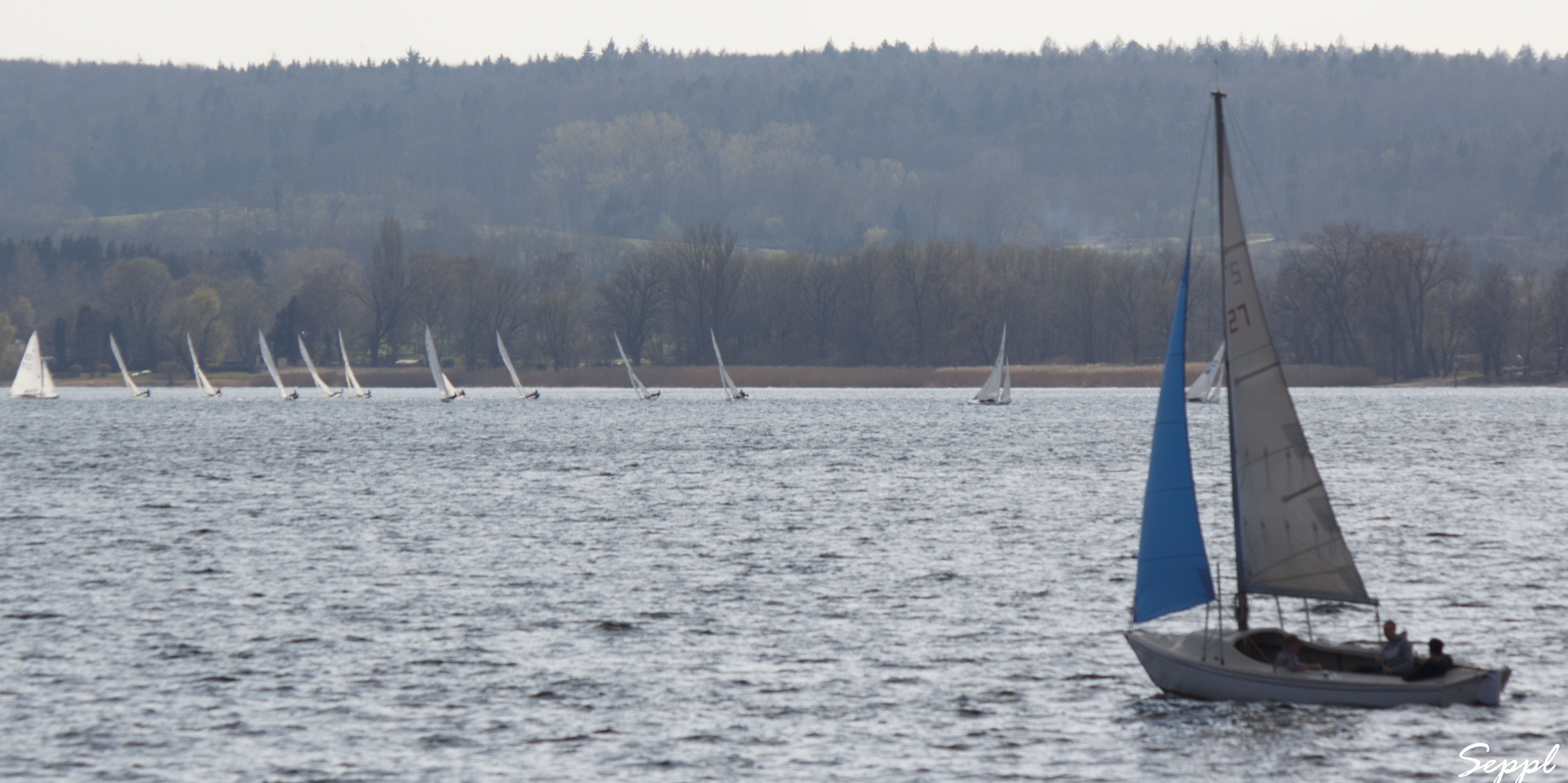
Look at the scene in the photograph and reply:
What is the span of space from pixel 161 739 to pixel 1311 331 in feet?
514

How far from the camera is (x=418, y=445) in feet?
350

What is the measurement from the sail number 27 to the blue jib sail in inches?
45.1

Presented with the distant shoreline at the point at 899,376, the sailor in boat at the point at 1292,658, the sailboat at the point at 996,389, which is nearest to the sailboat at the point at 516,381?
the distant shoreline at the point at 899,376

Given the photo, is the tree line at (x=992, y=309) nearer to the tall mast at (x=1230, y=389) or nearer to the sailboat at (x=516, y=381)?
the sailboat at (x=516, y=381)

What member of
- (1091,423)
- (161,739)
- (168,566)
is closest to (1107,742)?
(161,739)

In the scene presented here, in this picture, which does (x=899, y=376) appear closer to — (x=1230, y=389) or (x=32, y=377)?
(x=32, y=377)

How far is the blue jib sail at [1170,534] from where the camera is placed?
28.2 meters

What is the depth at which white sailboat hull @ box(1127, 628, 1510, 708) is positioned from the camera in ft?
88.7

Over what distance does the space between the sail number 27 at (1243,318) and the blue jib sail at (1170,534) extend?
1146 millimetres

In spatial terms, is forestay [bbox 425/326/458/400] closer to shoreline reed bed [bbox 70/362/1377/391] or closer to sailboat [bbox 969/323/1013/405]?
shoreline reed bed [bbox 70/362/1377/391]
